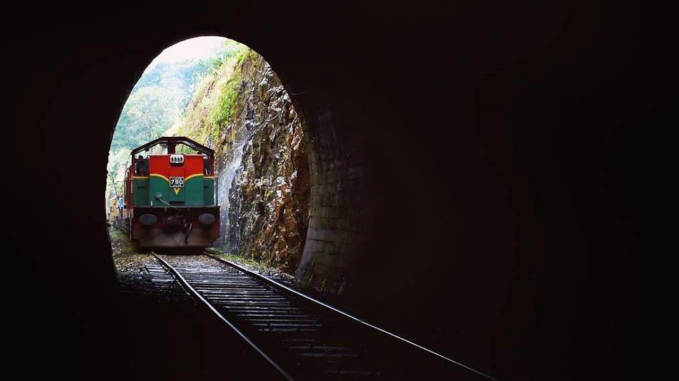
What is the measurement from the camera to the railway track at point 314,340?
5617mm

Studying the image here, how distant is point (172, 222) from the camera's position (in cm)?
2012

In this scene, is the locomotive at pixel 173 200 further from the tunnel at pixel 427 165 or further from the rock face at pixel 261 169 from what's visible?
the tunnel at pixel 427 165

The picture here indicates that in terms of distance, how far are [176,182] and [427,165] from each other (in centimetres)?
1346

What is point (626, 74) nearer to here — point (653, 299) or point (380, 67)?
point (653, 299)

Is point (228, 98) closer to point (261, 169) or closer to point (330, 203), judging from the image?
point (261, 169)

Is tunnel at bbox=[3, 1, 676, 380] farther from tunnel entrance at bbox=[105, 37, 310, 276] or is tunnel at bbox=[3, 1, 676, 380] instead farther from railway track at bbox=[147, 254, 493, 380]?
tunnel entrance at bbox=[105, 37, 310, 276]

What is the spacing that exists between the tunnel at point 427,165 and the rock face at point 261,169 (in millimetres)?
3904

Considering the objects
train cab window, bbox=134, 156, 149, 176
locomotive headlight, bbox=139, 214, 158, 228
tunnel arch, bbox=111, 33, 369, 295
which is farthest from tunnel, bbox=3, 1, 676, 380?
train cab window, bbox=134, 156, 149, 176

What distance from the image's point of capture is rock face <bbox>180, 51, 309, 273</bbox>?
1508 centimetres

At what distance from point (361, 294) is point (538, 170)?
134 inches

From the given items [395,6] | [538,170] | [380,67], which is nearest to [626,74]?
[538,170]

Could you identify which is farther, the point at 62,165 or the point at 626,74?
the point at 62,165

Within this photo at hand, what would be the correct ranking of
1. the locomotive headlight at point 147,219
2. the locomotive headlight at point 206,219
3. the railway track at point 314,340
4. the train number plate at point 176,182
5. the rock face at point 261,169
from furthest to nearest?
the train number plate at point 176,182
the locomotive headlight at point 206,219
the locomotive headlight at point 147,219
the rock face at point 261,169
the railway track at point 314,340

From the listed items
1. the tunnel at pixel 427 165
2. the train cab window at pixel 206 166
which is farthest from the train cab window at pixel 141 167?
the tunnel at pixel 427 165
